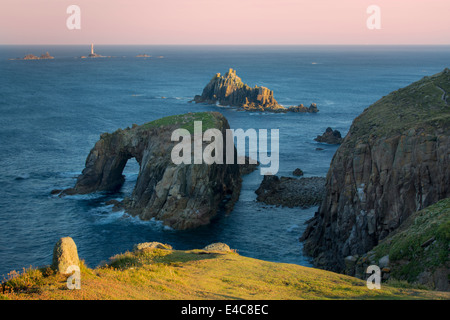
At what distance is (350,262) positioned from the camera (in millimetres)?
35625

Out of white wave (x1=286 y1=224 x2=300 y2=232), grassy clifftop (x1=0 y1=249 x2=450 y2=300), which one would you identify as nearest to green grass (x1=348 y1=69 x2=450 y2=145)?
white wave (x1=286 y1=224 x2=300 y2=232)

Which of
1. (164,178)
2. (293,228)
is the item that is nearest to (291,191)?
(293,228)

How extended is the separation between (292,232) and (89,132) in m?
65.8

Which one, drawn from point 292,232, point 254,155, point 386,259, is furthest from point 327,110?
point 386,259

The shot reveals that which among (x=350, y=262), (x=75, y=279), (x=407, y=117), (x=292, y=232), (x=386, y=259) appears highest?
(x=407, y=117)

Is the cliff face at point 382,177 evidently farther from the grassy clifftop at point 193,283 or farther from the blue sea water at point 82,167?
the grassy clifftop at point 193,283

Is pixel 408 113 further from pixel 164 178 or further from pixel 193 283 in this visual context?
pixel 193 283

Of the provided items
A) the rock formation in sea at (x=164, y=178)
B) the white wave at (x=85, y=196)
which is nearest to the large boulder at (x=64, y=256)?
the rock formation in sea at (x=164, y=178)

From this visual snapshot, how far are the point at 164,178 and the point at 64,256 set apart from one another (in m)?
38.5

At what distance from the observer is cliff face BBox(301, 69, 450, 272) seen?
4059 cm

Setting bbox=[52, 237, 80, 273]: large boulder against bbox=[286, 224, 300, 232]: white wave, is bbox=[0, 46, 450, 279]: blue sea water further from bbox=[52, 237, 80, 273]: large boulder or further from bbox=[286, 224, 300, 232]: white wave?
bbox=[52, 237, 80, 273]: large boulder

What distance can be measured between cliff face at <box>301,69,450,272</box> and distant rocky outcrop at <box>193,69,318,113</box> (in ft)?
293

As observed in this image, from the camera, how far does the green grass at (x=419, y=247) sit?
27.2 meters
